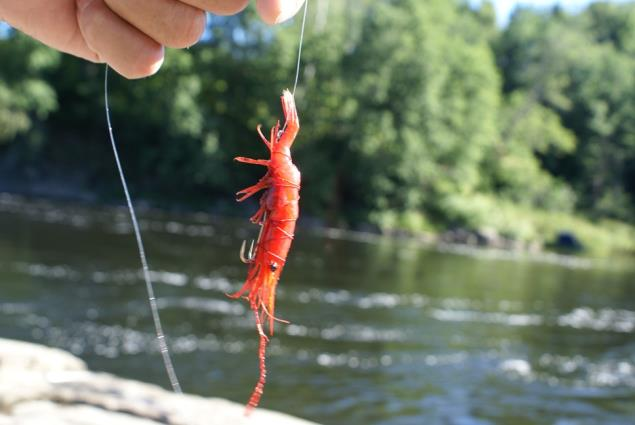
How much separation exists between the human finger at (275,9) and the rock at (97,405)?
5.64m

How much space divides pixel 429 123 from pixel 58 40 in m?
46.0

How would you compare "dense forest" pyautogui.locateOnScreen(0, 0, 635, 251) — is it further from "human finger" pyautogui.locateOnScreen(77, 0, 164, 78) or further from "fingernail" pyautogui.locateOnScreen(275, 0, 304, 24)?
"fingernail" pyautogui.locateOnScreen(275, 0, 304, 24)

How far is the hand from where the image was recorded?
1.81 metres

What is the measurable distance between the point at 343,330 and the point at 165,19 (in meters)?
14.4

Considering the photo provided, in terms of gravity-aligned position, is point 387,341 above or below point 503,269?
Answer: below

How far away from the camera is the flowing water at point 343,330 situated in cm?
1188

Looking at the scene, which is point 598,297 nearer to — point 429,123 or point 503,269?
point 503,269

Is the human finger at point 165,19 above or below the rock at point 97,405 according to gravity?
below

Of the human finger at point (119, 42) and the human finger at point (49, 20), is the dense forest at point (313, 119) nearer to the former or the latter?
the human finger at point (49, 20)

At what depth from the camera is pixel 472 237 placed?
46.0 m

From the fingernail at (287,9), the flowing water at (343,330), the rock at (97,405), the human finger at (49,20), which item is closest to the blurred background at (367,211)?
the flowing water at (343,330)

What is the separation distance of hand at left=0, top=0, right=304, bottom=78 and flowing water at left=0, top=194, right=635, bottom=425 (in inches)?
349

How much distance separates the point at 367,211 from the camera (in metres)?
46.0

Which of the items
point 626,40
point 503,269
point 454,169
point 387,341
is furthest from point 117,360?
point 626,40
